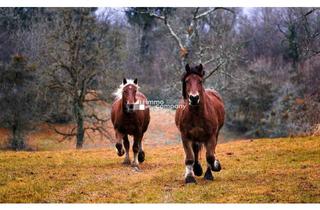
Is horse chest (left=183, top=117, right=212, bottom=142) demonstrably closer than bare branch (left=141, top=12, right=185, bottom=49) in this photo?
Yes

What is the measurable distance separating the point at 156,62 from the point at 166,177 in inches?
148

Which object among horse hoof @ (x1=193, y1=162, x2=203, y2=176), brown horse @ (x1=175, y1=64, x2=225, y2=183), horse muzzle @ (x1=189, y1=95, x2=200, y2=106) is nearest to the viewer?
horse muzzle @ (x1=189, y1=95, x2=200, y2=106)

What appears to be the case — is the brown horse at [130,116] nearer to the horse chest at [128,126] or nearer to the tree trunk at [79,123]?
the horse chest at [128,126]

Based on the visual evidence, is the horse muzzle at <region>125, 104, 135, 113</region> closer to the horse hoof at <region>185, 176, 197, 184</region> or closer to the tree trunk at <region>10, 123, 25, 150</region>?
the horse hoof at <region>185, 176, 197, 184</region>

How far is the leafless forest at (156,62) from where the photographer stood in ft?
38.9

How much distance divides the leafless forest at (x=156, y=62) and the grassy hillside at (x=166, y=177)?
1.31m

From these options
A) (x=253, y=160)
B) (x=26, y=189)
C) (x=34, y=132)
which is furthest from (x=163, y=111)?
(x=26, y=189)

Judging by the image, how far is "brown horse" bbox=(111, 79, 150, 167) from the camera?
11016mm

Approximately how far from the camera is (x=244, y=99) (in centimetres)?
1617

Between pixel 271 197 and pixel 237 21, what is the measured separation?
5600 mm

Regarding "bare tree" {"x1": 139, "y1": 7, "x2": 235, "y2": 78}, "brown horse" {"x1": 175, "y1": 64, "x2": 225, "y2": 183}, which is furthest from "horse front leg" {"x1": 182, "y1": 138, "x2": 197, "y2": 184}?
"bare tree" {"x1": 139, "y1": 7, "x2": 235, "y2": 78}

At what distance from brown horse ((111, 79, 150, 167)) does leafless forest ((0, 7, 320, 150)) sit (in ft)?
2.40

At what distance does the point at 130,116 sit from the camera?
37.5 feet
